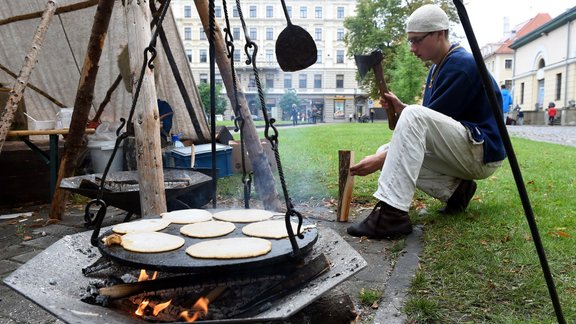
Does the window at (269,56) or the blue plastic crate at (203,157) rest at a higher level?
the window at (269,56)

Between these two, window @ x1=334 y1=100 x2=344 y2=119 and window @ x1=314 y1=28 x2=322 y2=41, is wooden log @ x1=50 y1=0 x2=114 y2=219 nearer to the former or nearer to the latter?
window @ x1=314 y1=28 x2=322 y2=41

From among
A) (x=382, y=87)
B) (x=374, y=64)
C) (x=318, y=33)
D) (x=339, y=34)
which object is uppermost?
(x=339, y=34)

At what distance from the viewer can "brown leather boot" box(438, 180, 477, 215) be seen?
311cm

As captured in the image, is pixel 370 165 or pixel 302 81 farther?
pixel 302 81

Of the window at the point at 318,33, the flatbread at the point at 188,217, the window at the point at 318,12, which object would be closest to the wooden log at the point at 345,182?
the flatbread at the point at 188,217

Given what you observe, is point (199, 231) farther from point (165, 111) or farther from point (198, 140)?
point (198, 140)

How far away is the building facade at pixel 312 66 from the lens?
114 feet

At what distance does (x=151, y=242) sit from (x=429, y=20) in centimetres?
Answer: 225

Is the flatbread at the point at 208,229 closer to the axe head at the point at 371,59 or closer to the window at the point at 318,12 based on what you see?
the axe head at the point at 371,59

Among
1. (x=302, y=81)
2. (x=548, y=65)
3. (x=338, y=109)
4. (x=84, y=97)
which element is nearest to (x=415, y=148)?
(x=84, y=97)

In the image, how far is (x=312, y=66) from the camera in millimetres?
35562

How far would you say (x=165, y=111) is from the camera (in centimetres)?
541

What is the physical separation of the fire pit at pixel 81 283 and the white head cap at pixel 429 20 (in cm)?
169

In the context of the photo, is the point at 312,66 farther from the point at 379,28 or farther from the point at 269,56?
the point at 379,28
